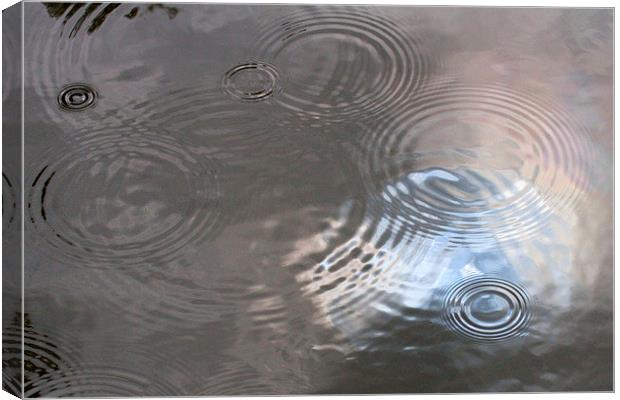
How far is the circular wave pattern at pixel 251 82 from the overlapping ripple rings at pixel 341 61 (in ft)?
0.11

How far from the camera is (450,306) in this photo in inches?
106

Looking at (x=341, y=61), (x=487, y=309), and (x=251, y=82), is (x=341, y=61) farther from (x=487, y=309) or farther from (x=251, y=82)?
(x=487, y=309)

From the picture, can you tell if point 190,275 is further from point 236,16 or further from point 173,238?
point 236,16

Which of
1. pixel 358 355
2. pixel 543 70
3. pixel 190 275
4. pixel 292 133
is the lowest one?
pixel 358 355

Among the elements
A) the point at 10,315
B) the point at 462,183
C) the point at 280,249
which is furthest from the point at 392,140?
the point at 10,315

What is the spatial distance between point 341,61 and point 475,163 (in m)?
0.55

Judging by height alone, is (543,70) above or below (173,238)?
above

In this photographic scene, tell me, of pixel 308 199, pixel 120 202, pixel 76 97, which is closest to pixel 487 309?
pixel 308 199

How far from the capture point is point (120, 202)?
2.64 metres

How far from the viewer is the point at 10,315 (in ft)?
8.75

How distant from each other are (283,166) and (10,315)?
1.01 meters

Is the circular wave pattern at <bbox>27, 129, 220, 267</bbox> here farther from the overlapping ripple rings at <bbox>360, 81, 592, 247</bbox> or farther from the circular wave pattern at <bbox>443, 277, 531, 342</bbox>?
the circular wave pattern at <bbox>443, 277, 531, 342</bbox>

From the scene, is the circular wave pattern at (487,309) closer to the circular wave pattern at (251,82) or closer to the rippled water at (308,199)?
the rippled water at (308,199)

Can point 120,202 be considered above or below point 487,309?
above
